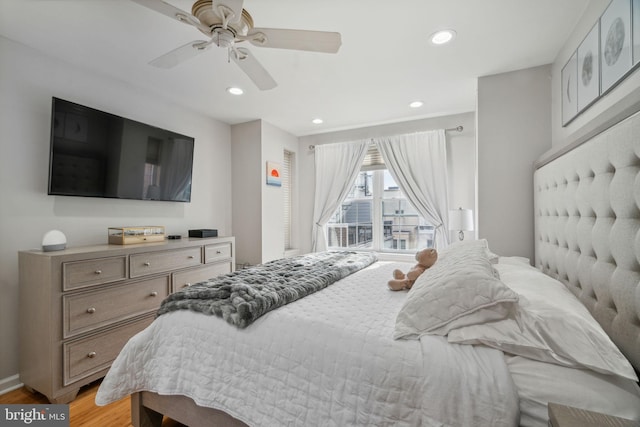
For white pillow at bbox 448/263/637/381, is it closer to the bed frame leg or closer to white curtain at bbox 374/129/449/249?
the bed frame leg

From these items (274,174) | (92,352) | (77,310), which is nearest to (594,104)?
(274,174)

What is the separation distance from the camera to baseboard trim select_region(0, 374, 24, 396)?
1.89 m

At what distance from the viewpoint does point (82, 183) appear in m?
2.25

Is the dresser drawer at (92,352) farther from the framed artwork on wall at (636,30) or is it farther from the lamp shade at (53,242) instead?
the framed artwork on wall at (636,30)

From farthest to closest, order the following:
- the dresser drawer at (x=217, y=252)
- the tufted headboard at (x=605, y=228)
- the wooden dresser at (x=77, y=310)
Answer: the dresser drawer at (x=217, y=252)
the wooden dresser at (x=77, y=310)
the tufted headboard at (x=605, y=228)

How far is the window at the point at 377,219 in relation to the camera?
3.88 m

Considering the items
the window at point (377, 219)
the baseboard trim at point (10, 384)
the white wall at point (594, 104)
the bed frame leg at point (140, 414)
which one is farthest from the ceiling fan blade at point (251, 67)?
the baseboard trim at point (10, 384)

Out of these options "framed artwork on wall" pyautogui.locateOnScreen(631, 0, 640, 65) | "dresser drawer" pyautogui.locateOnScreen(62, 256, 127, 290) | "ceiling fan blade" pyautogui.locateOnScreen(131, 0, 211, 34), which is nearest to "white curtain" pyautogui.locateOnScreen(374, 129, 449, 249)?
"framed artwork on wall" pyautogui.locateOnScreen(631, 0, 640, 65)

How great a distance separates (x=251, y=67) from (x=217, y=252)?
1.99 meters

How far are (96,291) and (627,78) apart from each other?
334 cm

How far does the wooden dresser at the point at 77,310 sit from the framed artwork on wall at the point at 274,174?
6.07ft

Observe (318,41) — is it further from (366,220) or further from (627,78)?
(366,220)

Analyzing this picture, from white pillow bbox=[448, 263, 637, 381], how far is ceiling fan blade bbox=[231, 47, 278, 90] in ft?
5.74
